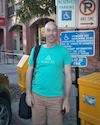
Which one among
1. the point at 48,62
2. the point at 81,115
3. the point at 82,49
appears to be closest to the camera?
the point at 48,62

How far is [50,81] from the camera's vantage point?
10.2 feet

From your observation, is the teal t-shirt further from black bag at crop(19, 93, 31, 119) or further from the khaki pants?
black bag at crop(19, 93, 31, 119)

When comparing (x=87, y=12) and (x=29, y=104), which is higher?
(x=87, y=12)

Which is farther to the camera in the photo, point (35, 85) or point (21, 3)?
point (21, 3)

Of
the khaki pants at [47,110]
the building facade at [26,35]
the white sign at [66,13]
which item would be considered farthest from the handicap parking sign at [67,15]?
the building facade at [26,35]

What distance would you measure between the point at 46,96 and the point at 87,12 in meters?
1.68

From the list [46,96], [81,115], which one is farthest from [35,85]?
[81,115]

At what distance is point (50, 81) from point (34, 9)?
3.44 metres

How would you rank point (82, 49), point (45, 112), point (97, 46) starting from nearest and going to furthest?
point (45, 112)
point (82, 49)
point (97, 46)

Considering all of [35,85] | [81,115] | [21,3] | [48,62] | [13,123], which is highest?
[21,3]

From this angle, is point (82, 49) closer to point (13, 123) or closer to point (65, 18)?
point (65, 18)

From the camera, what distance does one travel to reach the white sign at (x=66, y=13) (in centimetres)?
412

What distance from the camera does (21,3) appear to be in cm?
652

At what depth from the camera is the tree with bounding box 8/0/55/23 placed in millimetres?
6102
